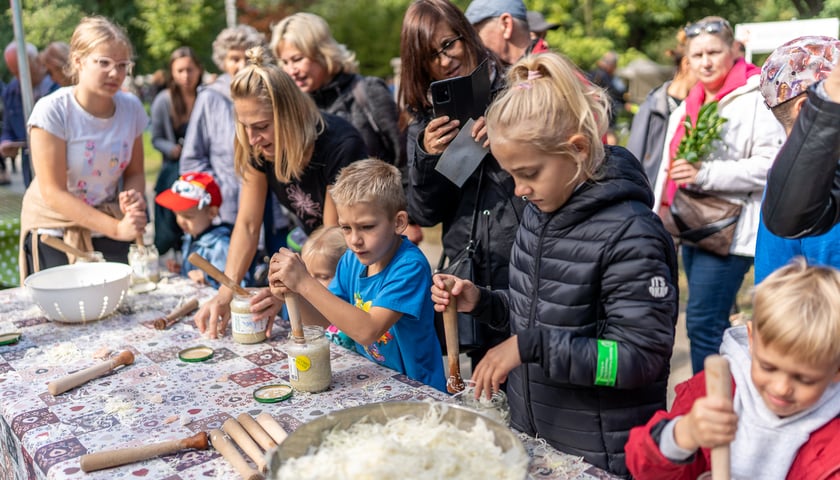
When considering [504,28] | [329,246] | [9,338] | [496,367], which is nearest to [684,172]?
[504,28]

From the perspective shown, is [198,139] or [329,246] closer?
[329,246]

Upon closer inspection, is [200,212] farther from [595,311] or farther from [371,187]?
[595,311]

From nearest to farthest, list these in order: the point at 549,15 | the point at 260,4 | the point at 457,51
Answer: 1. the point at 457,51
2. the point at 549,15
3. the point at 260,4

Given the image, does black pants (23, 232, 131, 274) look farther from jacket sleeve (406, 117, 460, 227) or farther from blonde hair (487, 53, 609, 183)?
blonde hair (487, 53, 609, 183)

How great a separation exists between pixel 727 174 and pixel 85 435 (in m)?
2.62

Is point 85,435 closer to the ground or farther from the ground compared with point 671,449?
closer to the ground

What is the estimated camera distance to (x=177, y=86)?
5.68 metres

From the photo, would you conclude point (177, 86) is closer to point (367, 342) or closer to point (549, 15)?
point (367, 342)

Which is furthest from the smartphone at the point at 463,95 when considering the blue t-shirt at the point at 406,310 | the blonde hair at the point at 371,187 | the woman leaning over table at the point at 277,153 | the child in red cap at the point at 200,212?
the child in red cap at the point at 200,212

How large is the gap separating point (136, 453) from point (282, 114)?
1413 mm

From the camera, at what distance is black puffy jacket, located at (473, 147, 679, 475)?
4.94ft

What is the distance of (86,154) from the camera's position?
Answer: 305cm

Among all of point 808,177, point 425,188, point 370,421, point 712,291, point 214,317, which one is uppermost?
point 808,177

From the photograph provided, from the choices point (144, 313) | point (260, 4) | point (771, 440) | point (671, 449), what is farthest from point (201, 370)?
point (260, 4)
